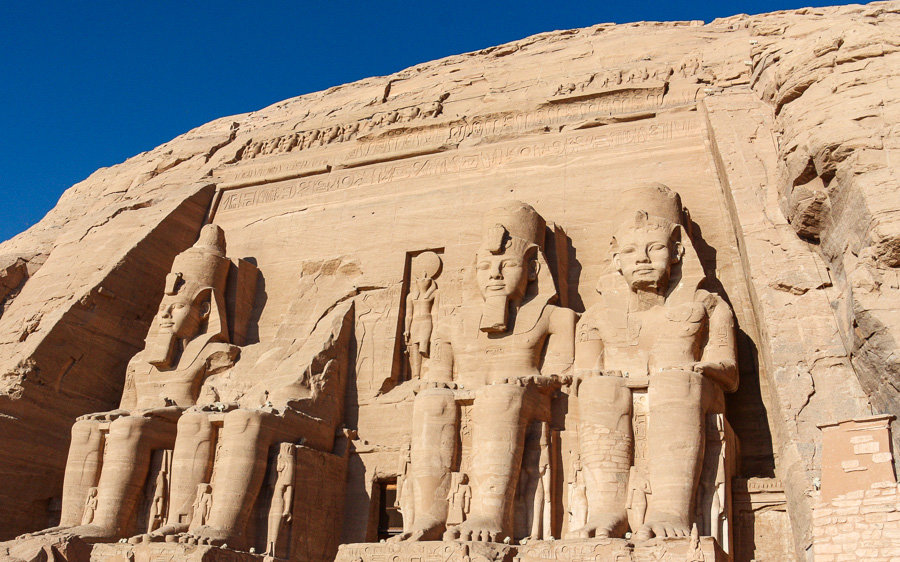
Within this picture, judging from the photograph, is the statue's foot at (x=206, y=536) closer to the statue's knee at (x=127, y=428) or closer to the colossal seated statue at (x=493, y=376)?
the statue's knee at (x=127, y=428)

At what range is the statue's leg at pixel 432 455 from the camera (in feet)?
22.3

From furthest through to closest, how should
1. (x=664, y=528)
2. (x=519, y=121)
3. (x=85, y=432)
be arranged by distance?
(x=519, y=121) < (x=85, y=432) < (x=664, y=528)

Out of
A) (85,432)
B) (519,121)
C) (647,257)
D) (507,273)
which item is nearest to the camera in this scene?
(647,257)

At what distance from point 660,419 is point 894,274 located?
1.71 metres

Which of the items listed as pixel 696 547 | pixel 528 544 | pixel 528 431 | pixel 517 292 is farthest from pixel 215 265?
pixel 696 547

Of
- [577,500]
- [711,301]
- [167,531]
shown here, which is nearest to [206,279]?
[167,531]

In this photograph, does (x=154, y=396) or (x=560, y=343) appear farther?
(x=154, y=396)

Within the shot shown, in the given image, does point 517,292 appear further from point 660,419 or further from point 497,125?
point 497,125

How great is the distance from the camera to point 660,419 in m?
6.41

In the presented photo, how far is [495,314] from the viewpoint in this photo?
754cm

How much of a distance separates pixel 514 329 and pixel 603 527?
200 cm

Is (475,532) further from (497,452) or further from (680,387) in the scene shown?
(680,387)

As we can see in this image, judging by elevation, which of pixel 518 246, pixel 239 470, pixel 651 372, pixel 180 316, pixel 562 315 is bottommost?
pixel 239 470

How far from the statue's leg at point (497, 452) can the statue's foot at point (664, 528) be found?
3.34 feet
